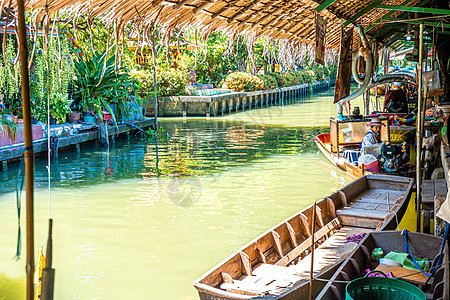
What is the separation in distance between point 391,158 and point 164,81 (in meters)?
18.1

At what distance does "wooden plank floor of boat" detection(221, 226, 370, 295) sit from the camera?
16.0 feet

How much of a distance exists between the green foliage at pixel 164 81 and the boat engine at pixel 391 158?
56.9ft

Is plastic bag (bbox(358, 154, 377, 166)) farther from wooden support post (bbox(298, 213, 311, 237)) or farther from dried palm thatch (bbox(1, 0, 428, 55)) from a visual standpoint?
wooden support post (bbox(298, 213, 311, 237))

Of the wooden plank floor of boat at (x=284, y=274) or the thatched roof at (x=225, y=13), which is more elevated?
the thatched roof at (x=225, y=13)

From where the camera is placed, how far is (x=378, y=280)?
3715mm

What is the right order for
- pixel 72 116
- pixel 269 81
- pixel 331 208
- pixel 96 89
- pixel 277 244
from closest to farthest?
pixel 277 244 < pixel 331 208 < pixel 72 116 < pixel 96 89 < pixel 269 81

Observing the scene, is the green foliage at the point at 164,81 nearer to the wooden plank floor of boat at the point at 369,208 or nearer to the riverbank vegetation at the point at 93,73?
the riverbank vegetation at the point at 93,73

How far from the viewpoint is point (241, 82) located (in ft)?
103

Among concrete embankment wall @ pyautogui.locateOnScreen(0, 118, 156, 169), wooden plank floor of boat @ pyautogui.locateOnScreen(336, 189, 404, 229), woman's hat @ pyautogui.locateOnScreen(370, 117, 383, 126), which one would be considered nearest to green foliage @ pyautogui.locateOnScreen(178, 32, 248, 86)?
concrete embankment wall @ pyautogui.locateOnScreen(0, 118, 156, 169)

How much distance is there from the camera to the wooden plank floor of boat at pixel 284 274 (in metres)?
4.89

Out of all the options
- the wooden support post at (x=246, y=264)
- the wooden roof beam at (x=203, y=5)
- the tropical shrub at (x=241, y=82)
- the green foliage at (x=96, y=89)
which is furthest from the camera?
the tropical shrub at (x=241, y=82)

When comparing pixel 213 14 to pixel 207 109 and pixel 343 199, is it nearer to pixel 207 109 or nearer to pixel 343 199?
pixel 343 199

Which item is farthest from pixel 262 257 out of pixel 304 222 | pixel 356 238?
pixel 356 238

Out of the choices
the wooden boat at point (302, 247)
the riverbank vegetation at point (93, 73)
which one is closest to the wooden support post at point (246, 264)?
the wooden boat at point (302, 247)
